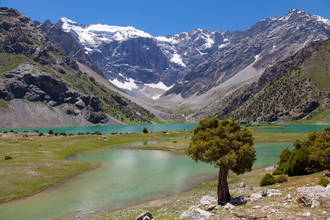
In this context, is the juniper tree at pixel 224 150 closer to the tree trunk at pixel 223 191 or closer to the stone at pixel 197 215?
the tree trunk at pixel 223 191

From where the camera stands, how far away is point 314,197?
56.6 feet

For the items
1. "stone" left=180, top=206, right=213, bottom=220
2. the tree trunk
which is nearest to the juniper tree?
the tree trunk

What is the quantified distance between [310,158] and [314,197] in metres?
21.8

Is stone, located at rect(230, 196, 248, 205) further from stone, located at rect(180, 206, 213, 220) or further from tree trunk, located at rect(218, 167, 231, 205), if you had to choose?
stone, located at rect(180, 206, 213, 220)

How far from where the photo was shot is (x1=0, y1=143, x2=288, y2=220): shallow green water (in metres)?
30.5

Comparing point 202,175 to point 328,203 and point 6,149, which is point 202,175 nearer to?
point 328,203

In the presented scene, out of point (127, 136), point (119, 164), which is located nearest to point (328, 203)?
point (119, 164)

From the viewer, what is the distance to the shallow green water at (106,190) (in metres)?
30.5

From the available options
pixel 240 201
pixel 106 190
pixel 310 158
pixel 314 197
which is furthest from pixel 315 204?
pixel 106 190

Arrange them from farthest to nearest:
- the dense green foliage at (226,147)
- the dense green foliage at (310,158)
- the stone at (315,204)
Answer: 1. the dense green foliage at (310,158)
2. the dense green foliage at (226,147)
3. the stone at (315,204)

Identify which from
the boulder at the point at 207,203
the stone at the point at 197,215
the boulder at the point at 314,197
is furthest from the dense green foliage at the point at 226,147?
the boulder at the point at 314,197

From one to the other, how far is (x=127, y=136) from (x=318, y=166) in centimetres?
10609

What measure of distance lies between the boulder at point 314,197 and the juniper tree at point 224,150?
737 centimetres

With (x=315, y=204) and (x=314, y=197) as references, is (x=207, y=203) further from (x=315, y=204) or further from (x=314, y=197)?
(x=315, y=204)
